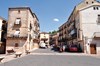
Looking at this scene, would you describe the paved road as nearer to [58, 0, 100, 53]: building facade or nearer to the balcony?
[58, 0, 100, 53]: building facade

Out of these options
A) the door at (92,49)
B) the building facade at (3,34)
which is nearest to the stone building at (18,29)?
the building facade at (3,34)

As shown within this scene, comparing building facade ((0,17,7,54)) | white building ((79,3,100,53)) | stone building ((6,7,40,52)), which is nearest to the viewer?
white building ((79,3,100,53))

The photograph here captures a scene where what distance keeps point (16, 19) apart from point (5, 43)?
304 inches

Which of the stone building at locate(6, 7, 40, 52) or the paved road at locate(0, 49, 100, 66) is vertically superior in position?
the stone building at locate(6, 7, 40, 52)

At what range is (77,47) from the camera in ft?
124

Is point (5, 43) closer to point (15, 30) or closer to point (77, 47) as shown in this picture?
point (15, 30)

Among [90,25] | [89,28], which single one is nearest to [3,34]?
[89,28]

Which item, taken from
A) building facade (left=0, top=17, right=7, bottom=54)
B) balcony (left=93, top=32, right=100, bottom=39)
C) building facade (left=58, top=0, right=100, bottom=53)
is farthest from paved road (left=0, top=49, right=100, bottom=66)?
building facade (left=0, top=17, right=7, bottom=54)

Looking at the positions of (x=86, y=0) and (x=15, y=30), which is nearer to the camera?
(x=15, y=30)

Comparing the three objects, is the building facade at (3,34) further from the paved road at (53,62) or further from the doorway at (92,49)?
the doorway at (92,49)

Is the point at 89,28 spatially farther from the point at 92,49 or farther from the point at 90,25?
Result: the point at 92,49

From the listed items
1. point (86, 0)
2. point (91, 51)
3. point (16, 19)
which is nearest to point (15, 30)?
point (16, 19)

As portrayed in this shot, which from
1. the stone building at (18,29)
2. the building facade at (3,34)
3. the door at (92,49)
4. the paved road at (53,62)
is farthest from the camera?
the building facade at (3,34)

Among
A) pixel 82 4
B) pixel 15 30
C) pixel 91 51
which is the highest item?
pixel 82 4
